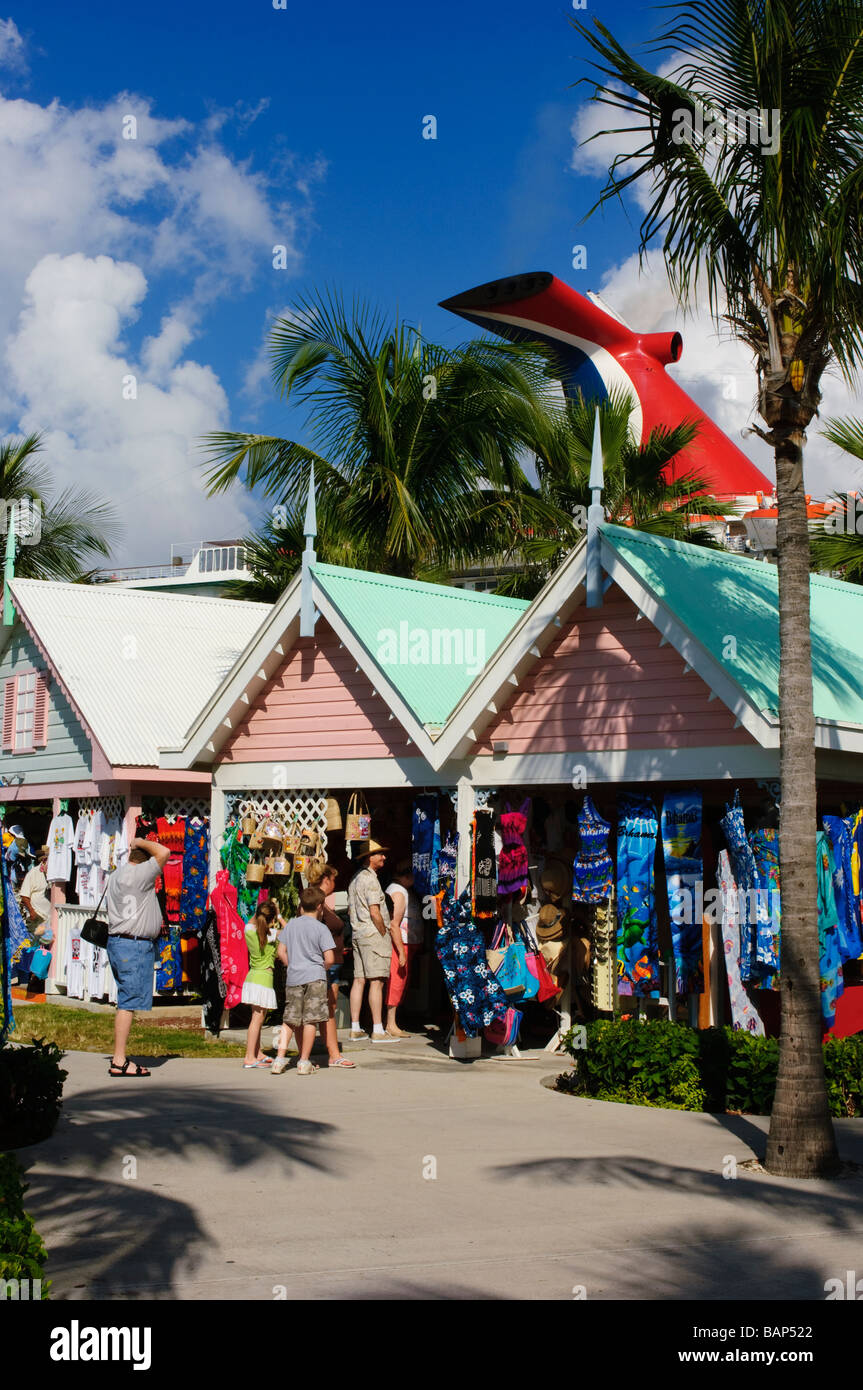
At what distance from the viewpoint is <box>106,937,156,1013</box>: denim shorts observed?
12.2 meters

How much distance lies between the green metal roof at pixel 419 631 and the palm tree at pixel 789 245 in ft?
18.7

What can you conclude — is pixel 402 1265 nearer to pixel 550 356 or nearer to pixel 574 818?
pixel 574 818

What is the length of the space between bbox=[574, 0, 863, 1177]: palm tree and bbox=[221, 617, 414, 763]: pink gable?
6397 millimetres

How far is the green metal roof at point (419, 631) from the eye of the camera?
48.6 ft

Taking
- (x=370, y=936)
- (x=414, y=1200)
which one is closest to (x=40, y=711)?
(x=370, y=936)

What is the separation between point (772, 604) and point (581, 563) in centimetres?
237

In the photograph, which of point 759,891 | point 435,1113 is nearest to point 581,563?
point 759,891

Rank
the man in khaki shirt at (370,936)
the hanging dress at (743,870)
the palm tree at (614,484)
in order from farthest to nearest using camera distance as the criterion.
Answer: the palm tree at (614,484), the man in khaki shirt at (370,936), the hanging dress at (743,870)

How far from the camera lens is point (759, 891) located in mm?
11594

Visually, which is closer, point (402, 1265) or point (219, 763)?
point (402, 1265)

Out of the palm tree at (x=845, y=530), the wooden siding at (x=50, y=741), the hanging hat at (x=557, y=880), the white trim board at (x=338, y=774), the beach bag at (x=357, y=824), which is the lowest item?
the hanging hat at (x=557, y=880)

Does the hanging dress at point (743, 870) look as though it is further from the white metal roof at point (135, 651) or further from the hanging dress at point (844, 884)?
the white metal roof at point (135, 651)

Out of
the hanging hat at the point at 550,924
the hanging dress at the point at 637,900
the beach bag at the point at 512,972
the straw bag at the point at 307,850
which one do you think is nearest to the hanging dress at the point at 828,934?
the hanging dress at the point at 637,900

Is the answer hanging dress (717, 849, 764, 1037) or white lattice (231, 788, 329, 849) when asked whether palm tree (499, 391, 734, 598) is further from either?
hanging dress (717, 849, 764, 1037)
